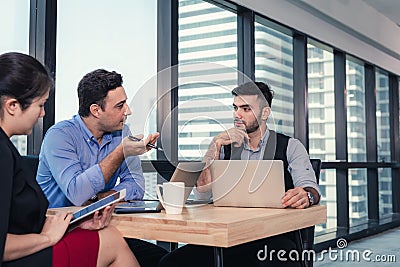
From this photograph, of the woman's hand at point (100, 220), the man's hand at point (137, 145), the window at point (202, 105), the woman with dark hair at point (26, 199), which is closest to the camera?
the woman with dark hair at point (26, 199)

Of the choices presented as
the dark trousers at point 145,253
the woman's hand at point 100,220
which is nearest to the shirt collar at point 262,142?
the dark trousers at point 145,253

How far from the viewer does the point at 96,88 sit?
2.07 metres

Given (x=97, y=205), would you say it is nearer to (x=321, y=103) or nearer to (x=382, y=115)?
(x=321, y=103)

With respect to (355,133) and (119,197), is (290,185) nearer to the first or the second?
(119,197)

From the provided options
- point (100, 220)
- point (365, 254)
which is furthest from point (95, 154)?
point (365, 254)

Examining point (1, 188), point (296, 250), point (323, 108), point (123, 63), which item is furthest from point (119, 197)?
point (323, 108)

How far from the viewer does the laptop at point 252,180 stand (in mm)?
1749

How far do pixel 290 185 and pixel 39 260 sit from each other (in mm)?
1132

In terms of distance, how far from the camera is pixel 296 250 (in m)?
1.94

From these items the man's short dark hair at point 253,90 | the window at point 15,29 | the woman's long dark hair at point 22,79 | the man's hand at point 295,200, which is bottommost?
the man's hand at point 295,200

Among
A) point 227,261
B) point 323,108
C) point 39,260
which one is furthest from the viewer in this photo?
point 323,108

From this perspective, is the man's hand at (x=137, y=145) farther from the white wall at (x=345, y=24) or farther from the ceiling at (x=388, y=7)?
the ceiling at (x=388, y=7)

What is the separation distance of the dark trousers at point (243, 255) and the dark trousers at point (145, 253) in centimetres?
17

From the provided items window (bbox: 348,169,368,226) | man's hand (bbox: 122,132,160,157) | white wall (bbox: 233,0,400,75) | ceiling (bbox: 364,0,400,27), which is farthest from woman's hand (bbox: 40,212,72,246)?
ceiling (bbox: 364,0,400,27)
